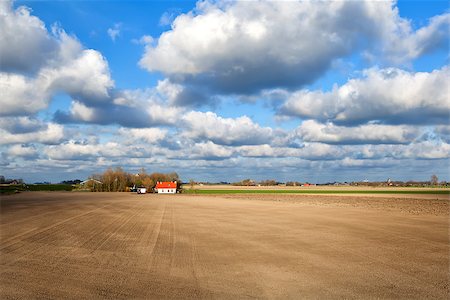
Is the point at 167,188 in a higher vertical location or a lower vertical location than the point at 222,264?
higher

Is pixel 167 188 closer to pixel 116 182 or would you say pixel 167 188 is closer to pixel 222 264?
pixel 116 182

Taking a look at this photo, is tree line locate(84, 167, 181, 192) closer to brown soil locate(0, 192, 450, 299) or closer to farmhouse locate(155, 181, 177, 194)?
farmhouse locate(155, 181, 177, 194)

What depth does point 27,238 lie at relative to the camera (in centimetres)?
2111

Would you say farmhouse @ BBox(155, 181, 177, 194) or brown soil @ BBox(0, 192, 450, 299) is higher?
farmhouse @ BBox(155, 181, 177, 194)

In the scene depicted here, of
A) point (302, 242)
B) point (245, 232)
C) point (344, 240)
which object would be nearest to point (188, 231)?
point (245, 232)

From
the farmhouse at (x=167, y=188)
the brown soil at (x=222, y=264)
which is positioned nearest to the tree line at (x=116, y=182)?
the farmhouse at (x=167, y=188)

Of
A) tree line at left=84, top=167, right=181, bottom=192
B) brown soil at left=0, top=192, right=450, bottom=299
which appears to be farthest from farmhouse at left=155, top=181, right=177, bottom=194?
brown soil at left=0, top=192, right=450, bottom=299

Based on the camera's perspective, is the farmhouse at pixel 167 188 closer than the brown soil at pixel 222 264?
No

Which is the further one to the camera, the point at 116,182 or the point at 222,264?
the point at 116,182

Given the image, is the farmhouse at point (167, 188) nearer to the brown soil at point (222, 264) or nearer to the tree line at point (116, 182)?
the tree line at point (116, 182)

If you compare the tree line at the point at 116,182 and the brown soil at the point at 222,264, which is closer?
the brown soil at the point at 222,264

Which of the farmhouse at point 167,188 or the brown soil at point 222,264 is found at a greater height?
the farmhouse at point 167,188

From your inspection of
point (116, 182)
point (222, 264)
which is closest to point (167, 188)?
point (116, 182)

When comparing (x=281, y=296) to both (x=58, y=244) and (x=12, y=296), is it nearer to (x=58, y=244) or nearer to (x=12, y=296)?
(x=12, y=296)
